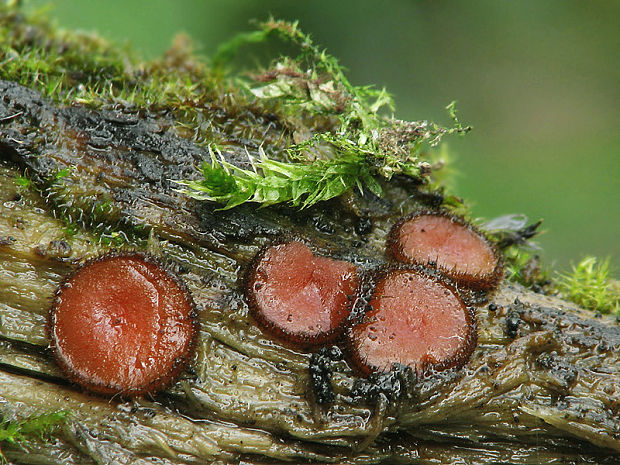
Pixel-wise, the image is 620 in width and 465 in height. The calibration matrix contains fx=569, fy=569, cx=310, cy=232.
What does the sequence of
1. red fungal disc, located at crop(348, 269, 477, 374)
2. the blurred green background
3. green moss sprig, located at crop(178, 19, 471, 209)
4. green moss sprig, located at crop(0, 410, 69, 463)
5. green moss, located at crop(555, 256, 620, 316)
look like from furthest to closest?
the blurred green background < green moss, located at crop(555, 256, 620, 316) < green moss sprig, located at crop(178, 19, 471, 209) < red fungal disc, located at crop(348, 269, 477, 374) < green moss sprig, located at crop(0, 410, 69, 463)

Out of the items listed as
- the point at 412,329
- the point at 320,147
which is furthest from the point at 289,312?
the point at 320,147

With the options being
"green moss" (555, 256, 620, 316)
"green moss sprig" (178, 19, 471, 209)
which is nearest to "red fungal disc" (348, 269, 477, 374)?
"green moss sprig" (178, 19, 471, 209)

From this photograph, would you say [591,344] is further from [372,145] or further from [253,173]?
[253,173]

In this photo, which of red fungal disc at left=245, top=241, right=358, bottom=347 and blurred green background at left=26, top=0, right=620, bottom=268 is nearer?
red fungal disc at left=245, top=241, right=358, bottom=347

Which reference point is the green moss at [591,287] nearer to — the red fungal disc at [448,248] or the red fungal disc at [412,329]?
the red fungal disc at [448,248]

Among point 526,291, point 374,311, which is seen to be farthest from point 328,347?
point 526,291

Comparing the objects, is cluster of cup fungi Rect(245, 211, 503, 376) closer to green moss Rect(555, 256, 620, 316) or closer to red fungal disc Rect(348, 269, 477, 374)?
red fungal disc Rect(348, 269, 477, 374)

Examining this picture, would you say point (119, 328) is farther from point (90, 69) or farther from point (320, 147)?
point (90, 69)
